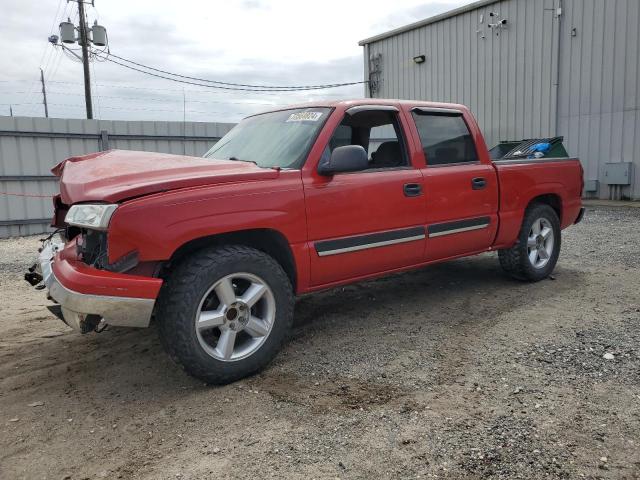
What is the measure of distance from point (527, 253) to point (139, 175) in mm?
3850

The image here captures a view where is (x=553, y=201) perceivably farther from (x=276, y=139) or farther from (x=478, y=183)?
(x=276, y=139)

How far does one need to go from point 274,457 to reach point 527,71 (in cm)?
1497

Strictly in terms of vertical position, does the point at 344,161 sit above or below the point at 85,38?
below

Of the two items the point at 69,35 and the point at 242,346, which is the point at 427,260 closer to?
the point at 242,346

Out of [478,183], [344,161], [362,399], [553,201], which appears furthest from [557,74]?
[362,399]

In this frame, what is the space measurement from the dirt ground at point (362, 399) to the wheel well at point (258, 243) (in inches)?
26.7

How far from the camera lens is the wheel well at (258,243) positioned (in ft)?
10.3

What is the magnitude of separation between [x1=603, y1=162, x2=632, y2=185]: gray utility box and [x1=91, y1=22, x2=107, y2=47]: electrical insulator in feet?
65.6

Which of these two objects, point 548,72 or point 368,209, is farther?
point 548,72

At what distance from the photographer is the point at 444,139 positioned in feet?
15.0

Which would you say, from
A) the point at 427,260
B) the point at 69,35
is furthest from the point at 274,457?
the point at 69,35

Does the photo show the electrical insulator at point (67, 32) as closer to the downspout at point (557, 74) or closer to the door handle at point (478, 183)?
the downspout at point (557, 74)

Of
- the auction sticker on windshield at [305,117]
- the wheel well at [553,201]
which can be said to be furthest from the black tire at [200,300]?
the wheel well at [553,201]

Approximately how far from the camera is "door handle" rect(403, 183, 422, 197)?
13.3 feet
